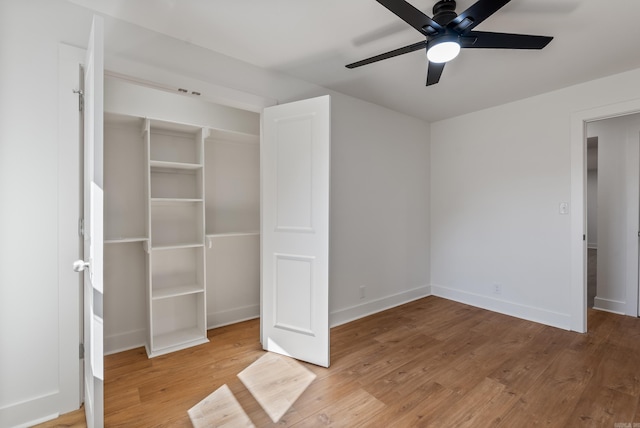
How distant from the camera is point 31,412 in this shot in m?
1.76

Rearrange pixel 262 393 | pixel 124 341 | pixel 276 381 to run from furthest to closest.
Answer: pixel 124 341 → pixel 276 381 → pixel 262 393

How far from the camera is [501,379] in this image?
222cm

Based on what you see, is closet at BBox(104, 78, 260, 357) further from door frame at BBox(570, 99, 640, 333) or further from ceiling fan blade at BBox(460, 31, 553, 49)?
door frame at BBox(570, 99, 640, 333)

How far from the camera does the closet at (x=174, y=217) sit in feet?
8.64

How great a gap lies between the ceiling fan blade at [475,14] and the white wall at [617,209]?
339cm

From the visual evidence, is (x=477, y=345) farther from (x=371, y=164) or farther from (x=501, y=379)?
(x=371, y=164)

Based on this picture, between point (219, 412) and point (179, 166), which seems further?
point (179, 166)

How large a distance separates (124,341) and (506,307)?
13.8ft

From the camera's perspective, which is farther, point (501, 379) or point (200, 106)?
point (200, 106)

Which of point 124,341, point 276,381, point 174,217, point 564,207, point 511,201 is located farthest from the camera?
point 511,201

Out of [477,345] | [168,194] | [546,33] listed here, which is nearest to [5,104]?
[168,194]

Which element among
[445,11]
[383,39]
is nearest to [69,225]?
[383,39]

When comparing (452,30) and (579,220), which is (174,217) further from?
(579,220)

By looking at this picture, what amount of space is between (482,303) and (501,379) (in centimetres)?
176
